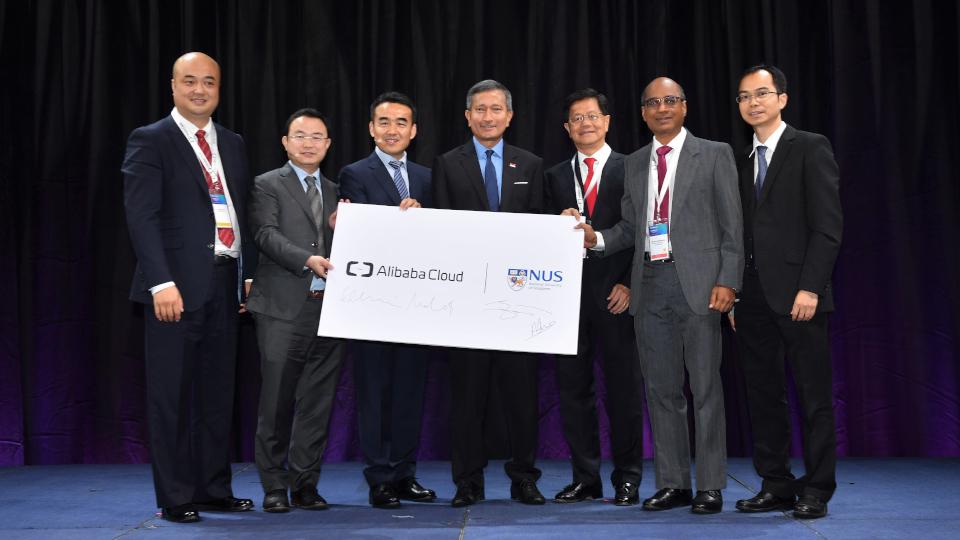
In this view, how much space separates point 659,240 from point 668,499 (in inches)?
40.8

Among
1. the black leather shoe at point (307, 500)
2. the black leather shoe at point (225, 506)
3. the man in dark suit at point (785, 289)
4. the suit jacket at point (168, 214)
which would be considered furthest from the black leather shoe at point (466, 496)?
the suit jacket at point (168, 214)

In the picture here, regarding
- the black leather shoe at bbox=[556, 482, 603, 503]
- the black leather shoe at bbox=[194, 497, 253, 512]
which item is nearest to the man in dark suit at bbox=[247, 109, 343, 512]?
the black leather shoe at bbox=[194, 497, 253, 512]

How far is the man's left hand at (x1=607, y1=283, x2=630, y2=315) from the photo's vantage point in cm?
376

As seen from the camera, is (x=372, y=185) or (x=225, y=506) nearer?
(x=225, y=506)

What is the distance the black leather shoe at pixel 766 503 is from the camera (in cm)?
351

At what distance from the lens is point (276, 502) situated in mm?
3637

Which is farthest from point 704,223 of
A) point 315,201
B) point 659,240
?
point 315,201

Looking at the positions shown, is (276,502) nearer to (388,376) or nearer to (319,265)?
(388,376)

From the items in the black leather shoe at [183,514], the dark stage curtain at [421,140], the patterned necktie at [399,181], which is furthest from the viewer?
the dark stage curtain at [421,140]

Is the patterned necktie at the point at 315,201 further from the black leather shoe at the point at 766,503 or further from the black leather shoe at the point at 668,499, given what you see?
the black leather shoe at the point at 766,503

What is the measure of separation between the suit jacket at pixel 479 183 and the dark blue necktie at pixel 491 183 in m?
0.02

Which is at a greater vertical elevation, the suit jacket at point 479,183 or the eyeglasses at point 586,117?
the eyeglasses at point 586,117

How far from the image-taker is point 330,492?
4.21m

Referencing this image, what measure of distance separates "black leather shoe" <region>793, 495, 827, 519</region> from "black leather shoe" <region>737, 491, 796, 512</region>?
116mm
